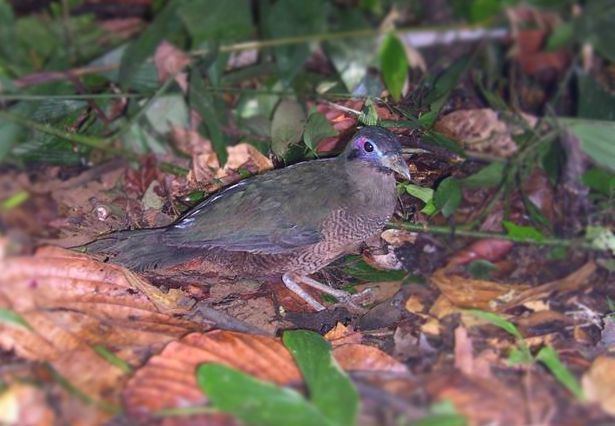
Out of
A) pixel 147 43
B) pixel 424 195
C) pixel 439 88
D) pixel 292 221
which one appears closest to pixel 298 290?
pixel 292 221

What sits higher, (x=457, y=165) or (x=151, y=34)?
(x=151, y=34)

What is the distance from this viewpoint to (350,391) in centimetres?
158

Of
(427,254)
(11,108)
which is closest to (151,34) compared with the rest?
(11,108)

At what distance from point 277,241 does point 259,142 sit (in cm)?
71

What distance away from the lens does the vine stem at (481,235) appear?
2.58 meters

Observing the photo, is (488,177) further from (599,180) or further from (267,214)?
(267,214)

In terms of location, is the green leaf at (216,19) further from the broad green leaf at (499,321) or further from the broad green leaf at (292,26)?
the broad green leaf at (499,321)

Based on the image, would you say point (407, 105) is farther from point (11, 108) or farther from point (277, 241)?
point (11, 108)

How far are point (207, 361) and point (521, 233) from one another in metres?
1.41

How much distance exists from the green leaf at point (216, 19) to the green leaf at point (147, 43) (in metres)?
0.08

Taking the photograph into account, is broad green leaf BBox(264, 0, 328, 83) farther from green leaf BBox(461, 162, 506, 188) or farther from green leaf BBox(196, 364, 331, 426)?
green leaf BBox(196, 364, 331, 426)

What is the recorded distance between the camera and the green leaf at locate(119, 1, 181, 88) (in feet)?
11.0

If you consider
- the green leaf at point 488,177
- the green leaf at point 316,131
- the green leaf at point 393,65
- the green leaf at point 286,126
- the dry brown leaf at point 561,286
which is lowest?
the dry brown leaf at point 561,286

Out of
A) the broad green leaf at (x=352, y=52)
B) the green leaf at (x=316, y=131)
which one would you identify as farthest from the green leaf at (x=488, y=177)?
the broad green leaf at (x=352, y=52)
